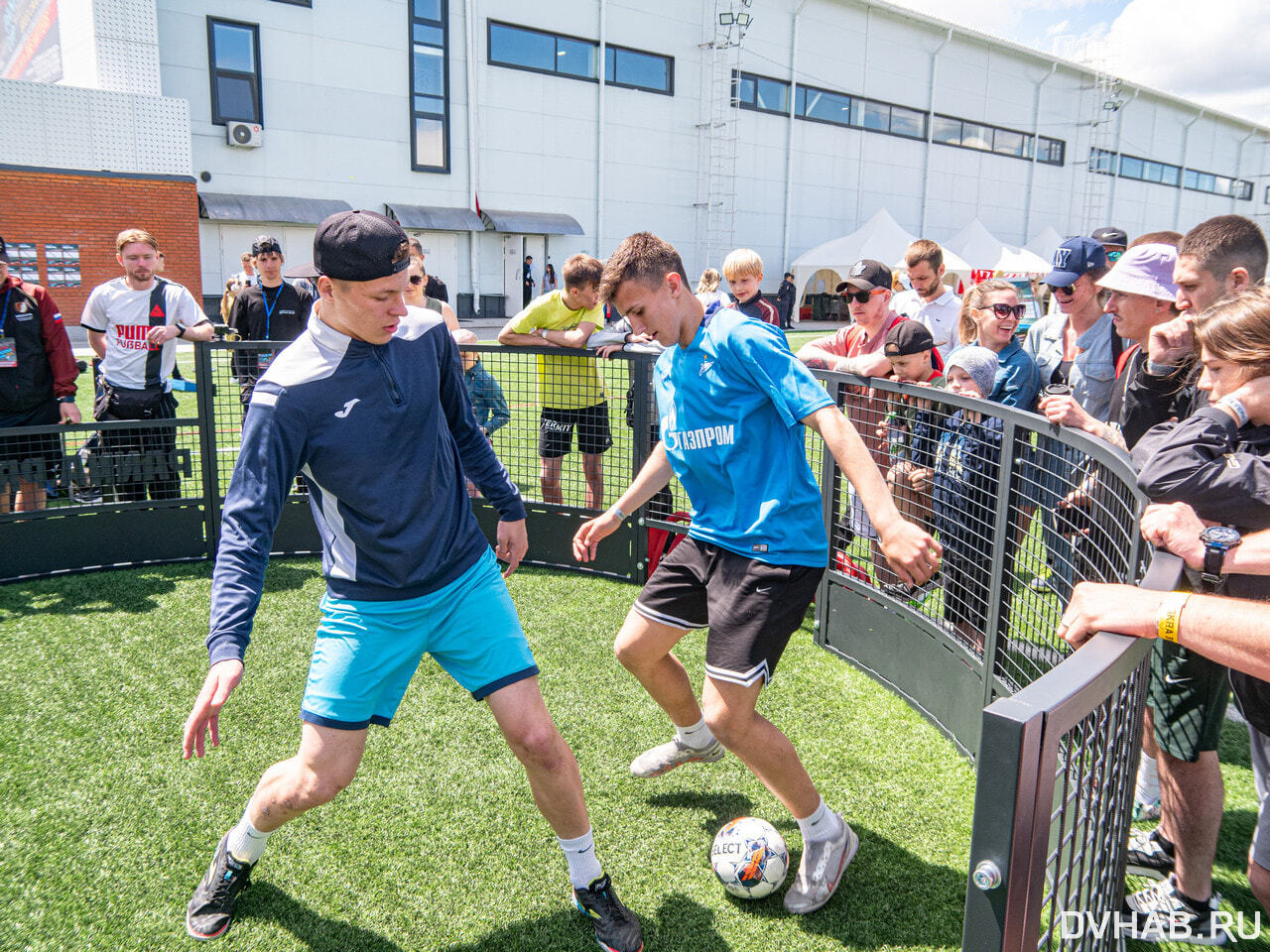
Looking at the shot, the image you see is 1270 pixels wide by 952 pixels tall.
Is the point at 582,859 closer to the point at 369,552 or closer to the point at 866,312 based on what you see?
the point at 369,552

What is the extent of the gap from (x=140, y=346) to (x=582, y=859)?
594cm

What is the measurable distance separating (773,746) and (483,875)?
1.20 m

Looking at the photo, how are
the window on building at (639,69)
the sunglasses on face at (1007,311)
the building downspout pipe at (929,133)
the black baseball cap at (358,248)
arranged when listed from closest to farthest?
the black baseball cap at (358,248) → the sunglasses on face at (1007,311) → the window on building at (639,69) → the building downspout pipe at (929,133)

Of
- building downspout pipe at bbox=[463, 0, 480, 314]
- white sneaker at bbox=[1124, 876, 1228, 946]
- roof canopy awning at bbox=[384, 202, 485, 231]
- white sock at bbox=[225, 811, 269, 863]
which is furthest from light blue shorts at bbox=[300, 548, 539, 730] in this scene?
building downspout pipe at bbox=[463, 0, 480, 314]

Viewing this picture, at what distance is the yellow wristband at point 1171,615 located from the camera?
5.21 feet

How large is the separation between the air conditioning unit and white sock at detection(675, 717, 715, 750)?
83.9 ft

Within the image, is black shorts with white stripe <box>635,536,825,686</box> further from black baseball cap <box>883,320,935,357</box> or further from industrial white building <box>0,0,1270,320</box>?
industrial white building <box>0,0,1270,320</box>

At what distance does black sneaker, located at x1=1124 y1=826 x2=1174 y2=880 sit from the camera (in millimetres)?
3057

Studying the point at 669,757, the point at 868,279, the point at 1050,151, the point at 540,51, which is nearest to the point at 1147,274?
the point at 868,279

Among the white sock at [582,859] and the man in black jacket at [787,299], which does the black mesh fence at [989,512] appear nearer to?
the white sock at [582,859]

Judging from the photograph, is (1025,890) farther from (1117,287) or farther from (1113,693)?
(1117,287)

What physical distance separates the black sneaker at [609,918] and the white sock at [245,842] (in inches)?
42.1

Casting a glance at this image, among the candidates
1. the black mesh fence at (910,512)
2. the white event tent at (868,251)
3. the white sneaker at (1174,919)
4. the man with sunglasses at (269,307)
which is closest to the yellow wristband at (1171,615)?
the black mesh fence at (910,512)

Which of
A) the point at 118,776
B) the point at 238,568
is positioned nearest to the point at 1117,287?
the point at 238,568
